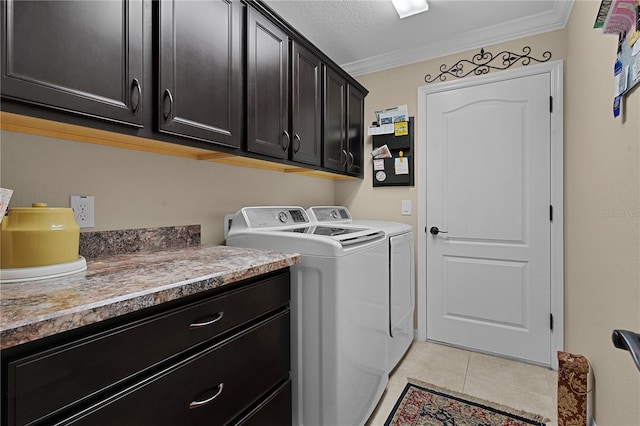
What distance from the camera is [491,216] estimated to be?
2420 mm

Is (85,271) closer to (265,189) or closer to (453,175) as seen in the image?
(265,189)

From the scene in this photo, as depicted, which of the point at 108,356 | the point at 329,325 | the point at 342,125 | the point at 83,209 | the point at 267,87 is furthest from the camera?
the point at 342,125

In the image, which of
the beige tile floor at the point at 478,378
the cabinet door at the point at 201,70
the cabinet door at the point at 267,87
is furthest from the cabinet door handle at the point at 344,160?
the beige tile floor at the point at 478,378

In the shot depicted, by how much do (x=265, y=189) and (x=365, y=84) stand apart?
1.52m

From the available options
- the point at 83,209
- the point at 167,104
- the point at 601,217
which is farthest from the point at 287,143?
the point at 601,217

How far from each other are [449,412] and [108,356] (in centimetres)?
177

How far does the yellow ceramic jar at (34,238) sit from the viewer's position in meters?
0.90

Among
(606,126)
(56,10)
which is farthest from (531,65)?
(56,10)

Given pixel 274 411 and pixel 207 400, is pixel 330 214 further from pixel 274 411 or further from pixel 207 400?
pixel 207 400

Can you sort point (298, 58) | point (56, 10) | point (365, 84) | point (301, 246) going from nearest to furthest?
point (56, 10), point (301, 246), point (298, 58), point (365, 84)

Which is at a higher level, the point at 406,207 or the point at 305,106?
the point at 305,106

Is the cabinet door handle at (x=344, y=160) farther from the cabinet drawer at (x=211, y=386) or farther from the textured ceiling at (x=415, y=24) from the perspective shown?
the cabinet drawer at (x=211, y=386)

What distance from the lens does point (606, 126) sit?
4.50 feet

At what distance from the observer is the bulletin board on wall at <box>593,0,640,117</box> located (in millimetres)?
1001
